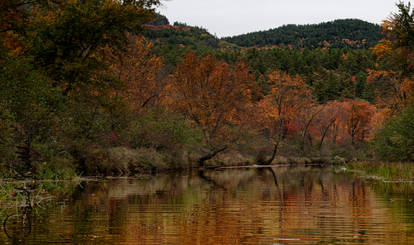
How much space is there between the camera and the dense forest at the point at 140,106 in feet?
80.0

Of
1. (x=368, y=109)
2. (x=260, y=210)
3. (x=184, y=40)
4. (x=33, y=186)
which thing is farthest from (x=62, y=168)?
(x=184, y=40)

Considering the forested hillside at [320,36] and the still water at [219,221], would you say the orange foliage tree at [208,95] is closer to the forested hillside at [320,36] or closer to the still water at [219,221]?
the still water at [219,221]

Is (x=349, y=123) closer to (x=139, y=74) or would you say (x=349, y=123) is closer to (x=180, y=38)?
(x=139, y=74)

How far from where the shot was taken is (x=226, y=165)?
51.0m

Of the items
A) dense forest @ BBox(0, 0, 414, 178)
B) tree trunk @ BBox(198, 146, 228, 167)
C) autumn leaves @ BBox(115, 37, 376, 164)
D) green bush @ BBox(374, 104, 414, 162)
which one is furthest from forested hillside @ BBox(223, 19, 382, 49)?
green bush @ BBox(374, 104, 414, 162)

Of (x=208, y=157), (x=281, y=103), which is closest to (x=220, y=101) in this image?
(x=208, y=157)

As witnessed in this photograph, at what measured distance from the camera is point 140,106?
143 feet

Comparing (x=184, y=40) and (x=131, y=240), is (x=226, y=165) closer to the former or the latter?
(x=131, y=240)

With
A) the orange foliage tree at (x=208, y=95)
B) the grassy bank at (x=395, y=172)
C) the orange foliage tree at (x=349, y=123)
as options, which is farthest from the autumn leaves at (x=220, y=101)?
the grassy bank at (x=395, y=172)

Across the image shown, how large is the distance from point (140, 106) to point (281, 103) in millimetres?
22286

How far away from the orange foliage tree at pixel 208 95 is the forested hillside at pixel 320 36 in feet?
352

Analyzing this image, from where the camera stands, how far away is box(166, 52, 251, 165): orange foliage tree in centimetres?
4950

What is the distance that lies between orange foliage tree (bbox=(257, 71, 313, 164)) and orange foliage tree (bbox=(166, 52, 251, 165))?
28.4 feet

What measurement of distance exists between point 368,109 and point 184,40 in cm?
5791
